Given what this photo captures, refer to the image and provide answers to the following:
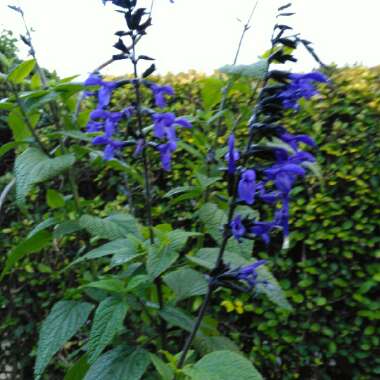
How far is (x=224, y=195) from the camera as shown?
1.82 meters

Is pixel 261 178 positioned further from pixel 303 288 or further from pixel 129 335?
pixel 303 288

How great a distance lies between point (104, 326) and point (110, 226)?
366mm

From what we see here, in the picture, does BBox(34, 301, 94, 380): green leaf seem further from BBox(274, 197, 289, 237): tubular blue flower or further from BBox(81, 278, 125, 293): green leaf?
BBox(274, 197, 289, 237): tubular blue flower

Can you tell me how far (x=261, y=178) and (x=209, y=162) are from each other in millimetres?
601

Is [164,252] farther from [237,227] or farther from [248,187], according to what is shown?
[248,187]

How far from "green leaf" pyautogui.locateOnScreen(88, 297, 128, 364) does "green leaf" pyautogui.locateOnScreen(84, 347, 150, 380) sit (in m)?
0.10

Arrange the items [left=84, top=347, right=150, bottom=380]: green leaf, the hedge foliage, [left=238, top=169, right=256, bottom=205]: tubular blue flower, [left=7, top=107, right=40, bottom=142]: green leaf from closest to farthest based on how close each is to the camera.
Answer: [left=238, top=169, right=256, bottom=205]: tubular blue flower
[left=84, top=347, right=150, bottom=380]: green leaf
[left=7, top=107, right=40, bottom=142]: green leaf
the hedge foliage

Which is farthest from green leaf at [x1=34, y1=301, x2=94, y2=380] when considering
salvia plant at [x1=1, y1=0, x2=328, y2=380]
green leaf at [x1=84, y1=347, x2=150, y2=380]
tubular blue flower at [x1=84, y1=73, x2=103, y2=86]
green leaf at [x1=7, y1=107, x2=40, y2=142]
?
tubular blue flower at [x1=84, y1=73, x2=103, y2=86]

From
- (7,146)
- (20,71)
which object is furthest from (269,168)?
(20,71)

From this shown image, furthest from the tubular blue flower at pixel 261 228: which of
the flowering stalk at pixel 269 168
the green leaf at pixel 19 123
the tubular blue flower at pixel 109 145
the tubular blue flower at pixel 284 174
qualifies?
the green leaf at pixel 19 123

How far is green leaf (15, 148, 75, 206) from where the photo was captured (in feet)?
4.83

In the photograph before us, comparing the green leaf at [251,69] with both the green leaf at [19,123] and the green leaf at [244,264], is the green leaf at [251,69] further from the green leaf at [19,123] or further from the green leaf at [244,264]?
the green leaf at [19,123]

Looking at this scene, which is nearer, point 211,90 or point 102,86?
point 102,86

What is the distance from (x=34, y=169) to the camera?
1514 mm
